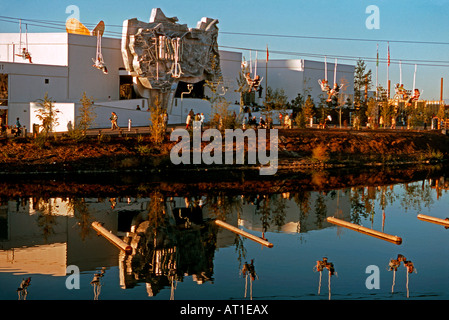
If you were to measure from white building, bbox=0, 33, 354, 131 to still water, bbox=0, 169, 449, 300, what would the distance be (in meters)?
23.4

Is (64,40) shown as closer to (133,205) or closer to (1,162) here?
(1,162)

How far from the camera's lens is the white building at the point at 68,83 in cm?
5275

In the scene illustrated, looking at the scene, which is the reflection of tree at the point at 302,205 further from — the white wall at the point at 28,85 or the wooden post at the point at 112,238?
the white wall at the point at 28,85

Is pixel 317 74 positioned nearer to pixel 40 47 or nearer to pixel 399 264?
pixel 40 47

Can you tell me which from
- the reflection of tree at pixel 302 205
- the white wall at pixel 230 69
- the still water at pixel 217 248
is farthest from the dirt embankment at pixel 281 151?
the white wall at pixel 230 69

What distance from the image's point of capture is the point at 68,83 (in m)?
56.5

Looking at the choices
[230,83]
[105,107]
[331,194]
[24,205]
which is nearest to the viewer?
[24,205]

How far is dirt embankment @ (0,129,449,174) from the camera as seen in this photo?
40500 millimetres

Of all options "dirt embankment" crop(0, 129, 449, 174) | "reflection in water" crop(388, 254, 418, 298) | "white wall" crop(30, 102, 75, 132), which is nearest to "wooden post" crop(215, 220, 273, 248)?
"reflection in water" crop(388, 254, 418, 298)

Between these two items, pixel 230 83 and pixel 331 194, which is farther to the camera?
pixel 230 83

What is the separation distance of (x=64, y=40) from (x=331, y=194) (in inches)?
1315

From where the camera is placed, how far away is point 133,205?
96.2 feet
